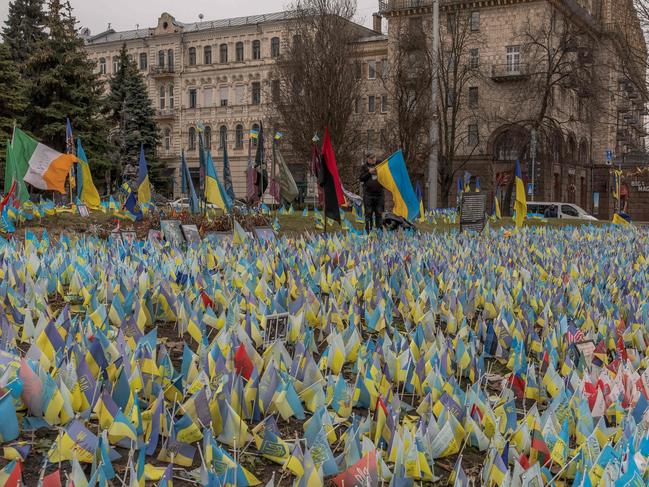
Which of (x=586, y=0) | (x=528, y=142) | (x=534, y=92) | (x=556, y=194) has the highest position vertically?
(x=586, y=0)

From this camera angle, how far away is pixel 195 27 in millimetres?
62844

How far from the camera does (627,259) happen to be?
8.52 metres

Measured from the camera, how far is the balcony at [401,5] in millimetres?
46375

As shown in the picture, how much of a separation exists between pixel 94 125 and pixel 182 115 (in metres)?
27.7

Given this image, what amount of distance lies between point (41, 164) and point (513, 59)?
39.1 m

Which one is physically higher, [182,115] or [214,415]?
[182,115]

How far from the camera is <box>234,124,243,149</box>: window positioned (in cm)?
5906

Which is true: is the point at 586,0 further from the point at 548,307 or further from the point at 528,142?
the point at 548,307

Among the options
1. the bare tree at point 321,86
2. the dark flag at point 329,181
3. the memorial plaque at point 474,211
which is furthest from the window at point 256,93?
the dark flag at point 329,181

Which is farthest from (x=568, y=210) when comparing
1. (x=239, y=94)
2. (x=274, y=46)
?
(x=239, y=94)

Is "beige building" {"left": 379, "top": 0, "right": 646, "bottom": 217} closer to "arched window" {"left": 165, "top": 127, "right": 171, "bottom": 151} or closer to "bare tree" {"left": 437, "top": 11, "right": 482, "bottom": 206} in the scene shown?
"bare tree" {"left": 437, "top": 11, "right": 482, "bottom": 206}

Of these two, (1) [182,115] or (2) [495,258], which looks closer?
(2) [495,258]

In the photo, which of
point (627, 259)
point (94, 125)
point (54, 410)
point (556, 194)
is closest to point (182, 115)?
point (94, 125)

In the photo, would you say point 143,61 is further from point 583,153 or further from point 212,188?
point 212,188
